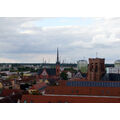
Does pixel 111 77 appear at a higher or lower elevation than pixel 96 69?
lower

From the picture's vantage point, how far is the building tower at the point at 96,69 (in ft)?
96.1

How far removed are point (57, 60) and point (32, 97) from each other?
35.2 m

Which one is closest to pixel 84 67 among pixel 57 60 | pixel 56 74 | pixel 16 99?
pixel 57 60

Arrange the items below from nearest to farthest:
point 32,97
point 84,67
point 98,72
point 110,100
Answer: point 110,100
point 32,97
point 98,72
point 84,67

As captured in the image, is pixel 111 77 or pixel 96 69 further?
pixel 96 69

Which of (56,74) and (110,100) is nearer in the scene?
(110,100)

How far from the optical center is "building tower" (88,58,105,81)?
29.3m

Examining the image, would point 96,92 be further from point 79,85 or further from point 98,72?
point 98,72

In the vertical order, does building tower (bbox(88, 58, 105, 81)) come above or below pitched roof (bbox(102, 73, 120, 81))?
above

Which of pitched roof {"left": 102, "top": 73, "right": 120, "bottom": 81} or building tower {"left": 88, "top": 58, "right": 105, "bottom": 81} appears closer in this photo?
pitched roof {"left": 102, "top": 73, "right": 120, "bottom": 81}

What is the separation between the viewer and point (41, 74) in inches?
1710

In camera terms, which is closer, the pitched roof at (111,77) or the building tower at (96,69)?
the pitched roof at (111,77)

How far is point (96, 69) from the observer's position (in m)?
29.7

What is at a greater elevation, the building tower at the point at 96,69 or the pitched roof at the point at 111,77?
the building tower at the point at 96,69
